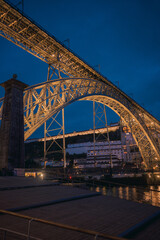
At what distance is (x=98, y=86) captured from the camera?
88.3 feet

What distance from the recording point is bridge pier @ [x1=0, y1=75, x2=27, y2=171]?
13.5 meters

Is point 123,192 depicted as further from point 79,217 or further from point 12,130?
point 79,217

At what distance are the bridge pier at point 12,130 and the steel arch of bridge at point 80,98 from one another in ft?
5.14

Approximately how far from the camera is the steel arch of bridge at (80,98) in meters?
17.2

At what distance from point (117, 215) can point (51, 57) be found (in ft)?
58.6

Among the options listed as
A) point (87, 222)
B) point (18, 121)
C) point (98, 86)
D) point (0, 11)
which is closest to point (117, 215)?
point (87, 222)

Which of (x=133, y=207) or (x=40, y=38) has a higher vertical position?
(x=40, y=38)

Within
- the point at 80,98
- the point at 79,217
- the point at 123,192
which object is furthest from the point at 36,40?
the point at 123,192

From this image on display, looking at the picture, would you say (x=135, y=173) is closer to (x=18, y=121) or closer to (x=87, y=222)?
(x=18, y=121)

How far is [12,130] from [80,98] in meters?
10.5

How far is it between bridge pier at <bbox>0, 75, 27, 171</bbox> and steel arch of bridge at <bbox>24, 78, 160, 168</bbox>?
1.57 metres

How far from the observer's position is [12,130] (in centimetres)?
1390

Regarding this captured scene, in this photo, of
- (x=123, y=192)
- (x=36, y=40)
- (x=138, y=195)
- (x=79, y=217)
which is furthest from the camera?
(x=123, y=192)

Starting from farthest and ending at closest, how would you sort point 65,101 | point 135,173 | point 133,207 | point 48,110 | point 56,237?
point 135,173 < point 65,101 < point 48,110 < point 133,207 < point 56,237
